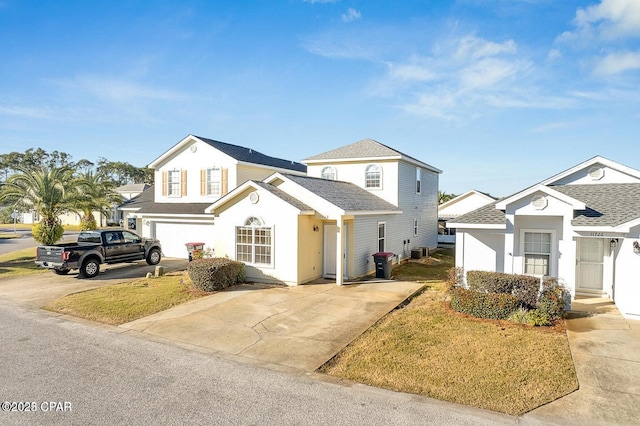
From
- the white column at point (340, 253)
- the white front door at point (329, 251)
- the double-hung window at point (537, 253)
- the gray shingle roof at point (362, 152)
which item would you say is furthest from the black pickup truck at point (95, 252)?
the double-hung window at point (537, 253)

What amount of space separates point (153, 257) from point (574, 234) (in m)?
19.2

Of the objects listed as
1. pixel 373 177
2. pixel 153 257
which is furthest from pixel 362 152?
pixel 153 257

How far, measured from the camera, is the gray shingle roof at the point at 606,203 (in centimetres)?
1117

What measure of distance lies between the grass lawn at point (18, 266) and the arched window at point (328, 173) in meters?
15.5

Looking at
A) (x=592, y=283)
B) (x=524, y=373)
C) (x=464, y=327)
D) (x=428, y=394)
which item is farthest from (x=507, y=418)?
(x=592, y=283)

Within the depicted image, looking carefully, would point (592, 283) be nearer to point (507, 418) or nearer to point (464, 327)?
point (464, 327)

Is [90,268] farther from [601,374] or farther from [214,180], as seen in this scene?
[601,374]

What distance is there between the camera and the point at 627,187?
13.6 meters

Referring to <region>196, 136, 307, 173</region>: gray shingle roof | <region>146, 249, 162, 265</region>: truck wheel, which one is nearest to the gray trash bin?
<region>196, 136, 307, 173</region>: gray shingle roof

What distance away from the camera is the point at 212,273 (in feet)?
44.9

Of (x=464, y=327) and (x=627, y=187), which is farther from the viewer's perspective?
(x=627, y=187)

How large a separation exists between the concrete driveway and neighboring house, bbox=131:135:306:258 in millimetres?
2922

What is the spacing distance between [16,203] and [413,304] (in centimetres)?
2302

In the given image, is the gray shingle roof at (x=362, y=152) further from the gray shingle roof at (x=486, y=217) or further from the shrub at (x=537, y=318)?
the shrub at (x=537, y=318)
